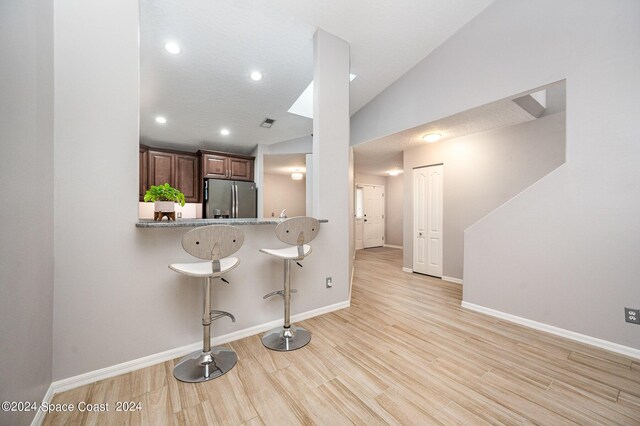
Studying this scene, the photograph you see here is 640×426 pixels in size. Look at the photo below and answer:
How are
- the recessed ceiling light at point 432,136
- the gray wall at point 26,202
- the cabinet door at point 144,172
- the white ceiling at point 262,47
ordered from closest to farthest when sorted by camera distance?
1. the gray wall at point 26,202
2. the white ceiling at point 262,47
3. the recessed ceiling light at point 432,136
4. the cabinet door at point 144,172

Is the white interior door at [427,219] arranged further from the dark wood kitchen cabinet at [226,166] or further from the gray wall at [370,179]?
the dark wood kitchen cabinet at [226,166]

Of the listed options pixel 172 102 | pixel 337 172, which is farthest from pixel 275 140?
pixel 337 172

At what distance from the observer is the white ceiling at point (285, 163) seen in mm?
5820

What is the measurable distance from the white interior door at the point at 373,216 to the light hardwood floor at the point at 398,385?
547cm

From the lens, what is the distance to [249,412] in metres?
1.44

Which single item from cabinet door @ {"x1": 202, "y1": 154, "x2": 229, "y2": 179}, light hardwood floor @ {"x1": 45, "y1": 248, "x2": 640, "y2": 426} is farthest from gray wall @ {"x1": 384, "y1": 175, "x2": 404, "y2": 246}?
light hardwood floor @ {"x1": 45, "y1": 248, "x2": 640, "y2": 426}

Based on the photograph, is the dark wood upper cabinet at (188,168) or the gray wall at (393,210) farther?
the gray wall at (393,210)

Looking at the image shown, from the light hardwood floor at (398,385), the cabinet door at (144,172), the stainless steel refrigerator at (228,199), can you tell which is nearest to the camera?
the light hardwood floor at (398,385)

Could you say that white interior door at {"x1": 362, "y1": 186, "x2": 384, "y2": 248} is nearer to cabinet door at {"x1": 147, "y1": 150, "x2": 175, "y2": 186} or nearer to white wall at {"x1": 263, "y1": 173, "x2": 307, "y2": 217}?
white wall at {"x1": 263, "y1": 173, "x2": 307, "y2": 217}

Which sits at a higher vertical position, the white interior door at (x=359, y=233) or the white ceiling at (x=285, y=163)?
the white ceiling at (x=285, y=163)

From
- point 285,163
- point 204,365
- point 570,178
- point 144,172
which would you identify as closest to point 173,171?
point 144,172

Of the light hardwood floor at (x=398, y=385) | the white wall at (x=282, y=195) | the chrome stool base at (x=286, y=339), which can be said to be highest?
the white wall at (x=282, y=195)

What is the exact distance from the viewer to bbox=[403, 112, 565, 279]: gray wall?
344 centimetres

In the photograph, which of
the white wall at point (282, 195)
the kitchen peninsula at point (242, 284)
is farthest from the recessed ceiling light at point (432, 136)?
the white wall at point (282, 195)
